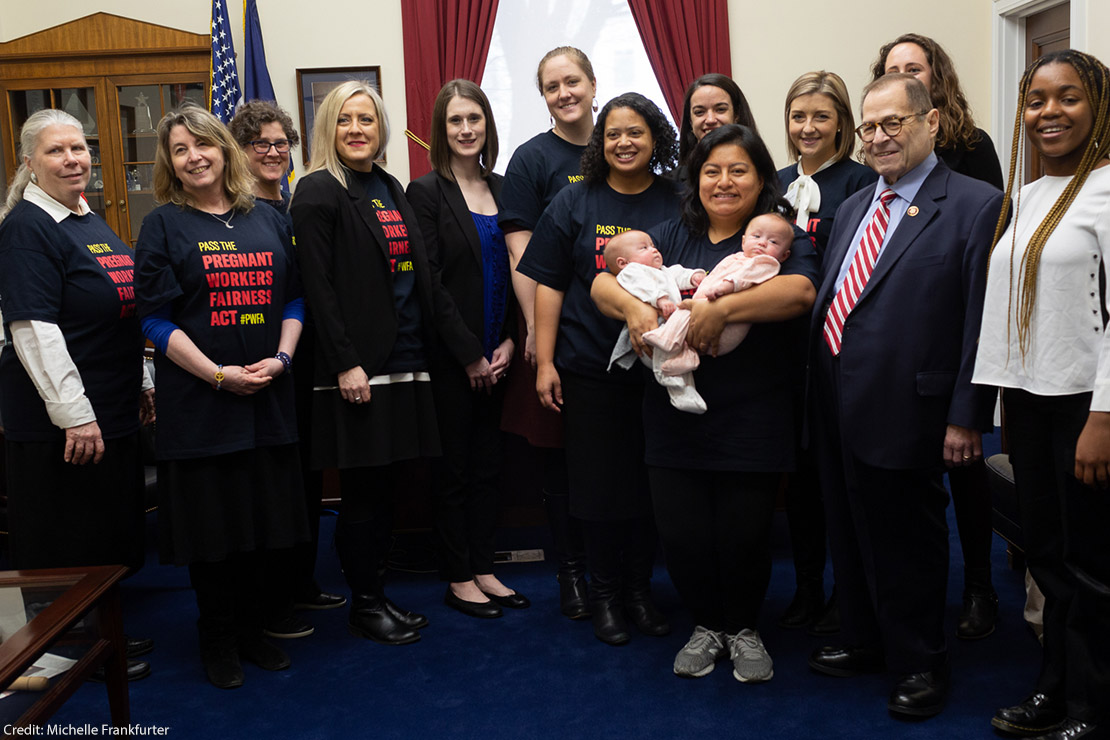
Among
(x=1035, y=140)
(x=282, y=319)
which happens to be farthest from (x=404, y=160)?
(x=1035, y=140)

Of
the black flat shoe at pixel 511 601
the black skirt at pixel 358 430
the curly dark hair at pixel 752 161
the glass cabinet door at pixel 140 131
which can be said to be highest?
the glass cabinet door at pixel 140 131

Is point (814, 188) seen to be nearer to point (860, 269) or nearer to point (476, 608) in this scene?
point (860, 269)

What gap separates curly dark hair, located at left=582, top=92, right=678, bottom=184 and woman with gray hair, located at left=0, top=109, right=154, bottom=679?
1359 millimetres

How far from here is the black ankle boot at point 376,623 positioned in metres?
2.75

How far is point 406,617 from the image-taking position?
286 cm

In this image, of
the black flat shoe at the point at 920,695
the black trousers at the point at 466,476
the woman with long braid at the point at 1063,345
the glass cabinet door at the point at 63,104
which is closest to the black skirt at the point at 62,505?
the black trousers at the point at 466,476

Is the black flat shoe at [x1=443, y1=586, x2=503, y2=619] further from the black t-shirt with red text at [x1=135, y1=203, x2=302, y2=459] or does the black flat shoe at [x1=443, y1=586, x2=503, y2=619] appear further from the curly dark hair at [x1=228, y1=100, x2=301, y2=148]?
the curly dark hair at [x1=228, y1=100, x2=301, y2=148]

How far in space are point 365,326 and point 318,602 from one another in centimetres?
105

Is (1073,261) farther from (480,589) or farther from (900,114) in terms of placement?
(480,589)

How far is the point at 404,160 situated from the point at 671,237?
4.02m

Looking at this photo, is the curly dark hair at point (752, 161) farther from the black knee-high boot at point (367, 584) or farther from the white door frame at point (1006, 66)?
the white door frame at point (1006, 66)

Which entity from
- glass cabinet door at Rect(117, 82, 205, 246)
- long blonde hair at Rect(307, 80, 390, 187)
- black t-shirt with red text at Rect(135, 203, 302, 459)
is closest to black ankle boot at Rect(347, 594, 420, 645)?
black t-shirt with red text at Rect(135, 203, 302, 459)

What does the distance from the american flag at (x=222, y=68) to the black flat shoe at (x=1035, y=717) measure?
531 centimetres

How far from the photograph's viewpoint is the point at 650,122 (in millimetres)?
2578
